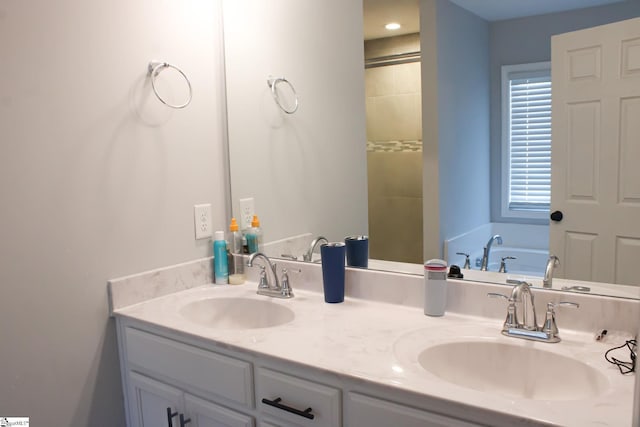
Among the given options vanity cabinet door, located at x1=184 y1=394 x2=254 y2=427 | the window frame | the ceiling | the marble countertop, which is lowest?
vanity cabinet door, located at x1=184 y1=394 x2=254 y2=427

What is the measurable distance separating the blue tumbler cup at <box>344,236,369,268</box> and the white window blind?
1.65 ft

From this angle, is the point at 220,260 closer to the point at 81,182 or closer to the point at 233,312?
the point at 233,312

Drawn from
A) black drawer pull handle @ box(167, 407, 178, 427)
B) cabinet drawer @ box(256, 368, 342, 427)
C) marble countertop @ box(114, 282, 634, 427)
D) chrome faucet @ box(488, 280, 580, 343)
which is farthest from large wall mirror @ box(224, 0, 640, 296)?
black drawer pull handle @ box(167, 407, 178, 427)

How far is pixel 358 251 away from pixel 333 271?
→ 0.46ft

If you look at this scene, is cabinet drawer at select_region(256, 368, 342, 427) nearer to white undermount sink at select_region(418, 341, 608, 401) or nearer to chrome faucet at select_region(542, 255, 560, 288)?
white undermount sink at select_region(418, 341, 608, 401)

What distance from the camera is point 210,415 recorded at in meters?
1.40

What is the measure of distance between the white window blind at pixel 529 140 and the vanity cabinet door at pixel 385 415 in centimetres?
68

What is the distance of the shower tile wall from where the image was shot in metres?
1.58

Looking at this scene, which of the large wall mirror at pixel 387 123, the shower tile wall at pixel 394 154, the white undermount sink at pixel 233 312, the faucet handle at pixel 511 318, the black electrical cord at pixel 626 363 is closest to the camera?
the black electrical cord at pixel 626 363

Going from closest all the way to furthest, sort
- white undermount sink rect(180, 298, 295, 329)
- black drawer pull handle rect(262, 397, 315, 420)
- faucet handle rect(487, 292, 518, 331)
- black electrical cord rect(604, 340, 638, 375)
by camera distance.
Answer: black electrical cord rect(604, 340, 638, 375), black drawer pull handle rect(262, 397, 315, 420), faucet handle rect(487, 292, 518, 331), white undermount sink rect(180, 298, 295, 329)

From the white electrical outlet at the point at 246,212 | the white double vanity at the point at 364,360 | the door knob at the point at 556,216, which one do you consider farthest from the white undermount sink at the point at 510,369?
the white electrical outlet at the point at 246,212

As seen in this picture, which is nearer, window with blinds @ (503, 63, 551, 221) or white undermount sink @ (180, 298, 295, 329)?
window with blinds @ (503, 63, 551, 221)

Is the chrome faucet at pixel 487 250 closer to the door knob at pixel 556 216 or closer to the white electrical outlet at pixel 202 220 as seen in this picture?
the door knob at pixel 556 216

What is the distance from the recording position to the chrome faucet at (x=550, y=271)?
1385 millimetres
